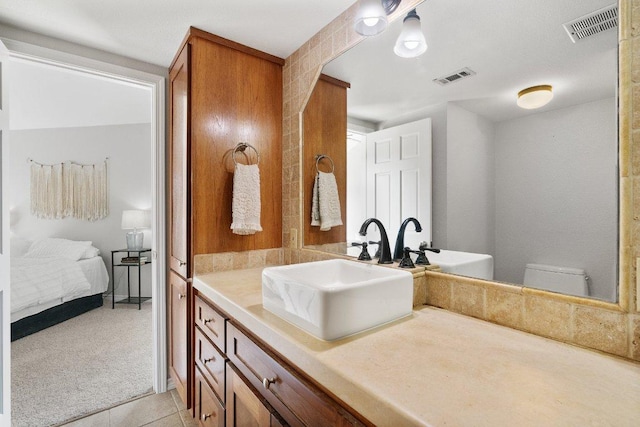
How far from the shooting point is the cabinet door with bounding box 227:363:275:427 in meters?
0.96

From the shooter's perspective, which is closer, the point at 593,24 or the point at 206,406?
the point at 593,24

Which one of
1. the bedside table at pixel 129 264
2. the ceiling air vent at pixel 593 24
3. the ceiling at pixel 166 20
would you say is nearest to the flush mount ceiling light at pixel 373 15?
the ceiling at pixel 166 20

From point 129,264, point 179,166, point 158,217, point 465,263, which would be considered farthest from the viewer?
point 129,264

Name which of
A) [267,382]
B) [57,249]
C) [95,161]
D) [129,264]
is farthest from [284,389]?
[95,161]

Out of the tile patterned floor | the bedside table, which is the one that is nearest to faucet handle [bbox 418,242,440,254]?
the tile patterned floor

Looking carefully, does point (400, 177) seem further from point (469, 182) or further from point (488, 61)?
point (488, 61)

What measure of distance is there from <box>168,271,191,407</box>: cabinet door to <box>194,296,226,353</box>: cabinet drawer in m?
0.17

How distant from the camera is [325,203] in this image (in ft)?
5.71

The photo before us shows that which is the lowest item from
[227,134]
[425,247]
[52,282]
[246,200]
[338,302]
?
[52,282]

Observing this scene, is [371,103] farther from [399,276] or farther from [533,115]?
[399,276]

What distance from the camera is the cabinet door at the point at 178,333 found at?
175cm

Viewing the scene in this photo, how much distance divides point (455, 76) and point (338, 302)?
922 millimetres

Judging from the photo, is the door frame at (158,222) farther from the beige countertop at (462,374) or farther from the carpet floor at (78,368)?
the beige countertop at (462,374)

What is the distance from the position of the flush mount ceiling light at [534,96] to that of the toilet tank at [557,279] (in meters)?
0.48
